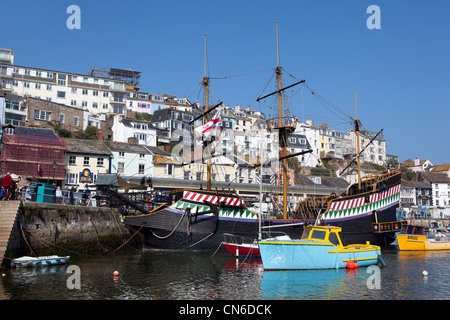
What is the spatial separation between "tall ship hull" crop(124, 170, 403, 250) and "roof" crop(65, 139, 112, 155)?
23.4m

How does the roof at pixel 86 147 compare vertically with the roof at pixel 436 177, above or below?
above

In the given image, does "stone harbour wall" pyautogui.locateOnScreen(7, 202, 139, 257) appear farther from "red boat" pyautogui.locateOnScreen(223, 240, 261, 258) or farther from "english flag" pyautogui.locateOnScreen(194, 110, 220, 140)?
"english flag" pyautogui.locateOnScreen(194, 110, 220, 140)

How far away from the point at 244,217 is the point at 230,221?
1.45 metres

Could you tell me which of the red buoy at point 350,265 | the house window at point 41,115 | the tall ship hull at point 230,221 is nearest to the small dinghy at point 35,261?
the tall ship hull at point 230,221

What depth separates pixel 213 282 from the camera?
20172 mm

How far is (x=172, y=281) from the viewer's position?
20250 mm

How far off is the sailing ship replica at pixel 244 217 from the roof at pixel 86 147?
62.7 feet

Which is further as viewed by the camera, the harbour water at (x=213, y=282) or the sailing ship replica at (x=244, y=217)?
the sailing ship replica at (x=244, y=217)

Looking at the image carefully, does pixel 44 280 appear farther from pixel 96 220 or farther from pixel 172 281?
pixel 96 220

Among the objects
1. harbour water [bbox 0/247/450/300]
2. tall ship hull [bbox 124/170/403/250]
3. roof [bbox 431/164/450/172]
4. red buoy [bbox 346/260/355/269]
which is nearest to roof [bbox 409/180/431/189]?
roof [bbox 431/164/450/172]

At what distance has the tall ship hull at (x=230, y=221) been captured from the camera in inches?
1249

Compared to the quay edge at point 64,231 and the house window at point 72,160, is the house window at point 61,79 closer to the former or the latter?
the house window at point 72,160

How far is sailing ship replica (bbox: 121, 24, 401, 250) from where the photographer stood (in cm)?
3178
